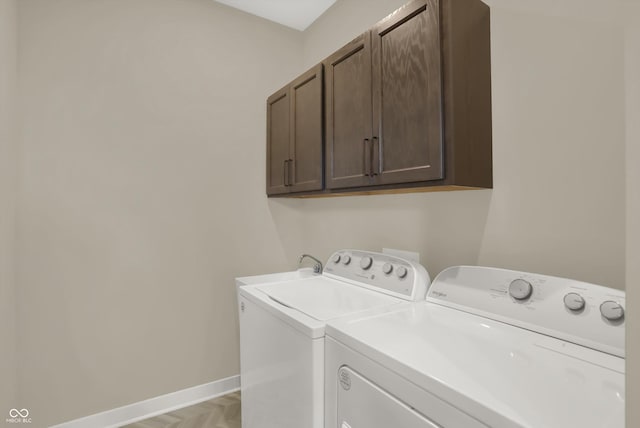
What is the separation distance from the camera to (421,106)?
125 cm

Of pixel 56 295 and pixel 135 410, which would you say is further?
pixel 135 410

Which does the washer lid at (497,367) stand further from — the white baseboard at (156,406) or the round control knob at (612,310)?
the white baseboard at (156,406)

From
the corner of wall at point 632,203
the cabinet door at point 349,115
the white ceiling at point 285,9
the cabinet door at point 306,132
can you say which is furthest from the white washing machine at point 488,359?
the white ceiling at point 285,9

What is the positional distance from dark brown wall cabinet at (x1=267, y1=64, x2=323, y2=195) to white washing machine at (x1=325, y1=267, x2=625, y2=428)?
3.10 ft

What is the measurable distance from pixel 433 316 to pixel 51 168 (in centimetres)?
209

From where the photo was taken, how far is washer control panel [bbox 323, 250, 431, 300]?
1.43 meters

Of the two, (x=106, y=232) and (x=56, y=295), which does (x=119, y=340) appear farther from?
(x=106, y=232)

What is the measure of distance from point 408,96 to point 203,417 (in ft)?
7.20

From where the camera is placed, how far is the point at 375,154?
4.74ft

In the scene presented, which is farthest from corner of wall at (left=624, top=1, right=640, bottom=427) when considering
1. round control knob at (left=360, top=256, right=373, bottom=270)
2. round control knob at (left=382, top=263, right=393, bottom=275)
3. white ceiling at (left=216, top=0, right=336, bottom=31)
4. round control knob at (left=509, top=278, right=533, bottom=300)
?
white ceiling at (left=216, top=0, right=336, bottom=31)

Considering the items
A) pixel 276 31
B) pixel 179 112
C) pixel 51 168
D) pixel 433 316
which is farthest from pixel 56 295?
pixel 276 31

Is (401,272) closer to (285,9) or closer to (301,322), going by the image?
(301,322)

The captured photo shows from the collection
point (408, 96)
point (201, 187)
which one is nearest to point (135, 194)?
point (201, 187)

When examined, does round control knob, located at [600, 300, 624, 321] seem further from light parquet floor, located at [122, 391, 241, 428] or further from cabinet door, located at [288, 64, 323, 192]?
light parquet floor, located at [122, 391, 241, 428]
